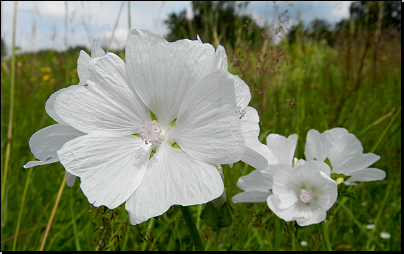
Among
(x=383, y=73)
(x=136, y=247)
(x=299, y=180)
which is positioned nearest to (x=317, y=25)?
(x=383, y=73)

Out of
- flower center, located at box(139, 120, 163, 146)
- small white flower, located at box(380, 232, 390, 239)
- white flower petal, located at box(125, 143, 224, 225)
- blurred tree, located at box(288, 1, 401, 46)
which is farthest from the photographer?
blurred tree, located at box(288, 1, 401, 46)

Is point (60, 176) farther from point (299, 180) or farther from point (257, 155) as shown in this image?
point (257, 155)

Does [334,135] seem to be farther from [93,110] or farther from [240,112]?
[93,110]

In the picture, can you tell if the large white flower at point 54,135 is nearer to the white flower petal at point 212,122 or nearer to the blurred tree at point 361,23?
the white flower petal at point 212,122

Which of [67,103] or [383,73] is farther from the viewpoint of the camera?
[383,73]

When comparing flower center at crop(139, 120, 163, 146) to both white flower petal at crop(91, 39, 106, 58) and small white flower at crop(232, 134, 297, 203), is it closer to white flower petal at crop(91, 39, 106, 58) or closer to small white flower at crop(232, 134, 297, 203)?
white flower petal at crop(91, 39, 106, 58)

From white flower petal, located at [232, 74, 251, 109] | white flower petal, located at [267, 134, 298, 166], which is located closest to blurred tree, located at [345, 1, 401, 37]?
white flower petal, located at [267, 134, 298, 166]

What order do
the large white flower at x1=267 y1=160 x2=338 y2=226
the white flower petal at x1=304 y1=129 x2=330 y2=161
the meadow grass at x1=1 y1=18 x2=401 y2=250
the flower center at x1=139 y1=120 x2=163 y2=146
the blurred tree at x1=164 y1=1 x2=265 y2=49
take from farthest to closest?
the blurred tree at x1=164 y1=1 x2=265 y2=49 < the meadow grass at x1=1 y1=18 x2=401 y2=250 < the white flower petal at x1=304 y1=129 x2=330 y2=161 < the large white flower at x1=267 y1=160 x2=338 y2=226 < the flower center at x1=139 y1=120 x2=163 y2=146

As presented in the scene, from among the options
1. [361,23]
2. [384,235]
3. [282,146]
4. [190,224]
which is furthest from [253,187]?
[361,23]
